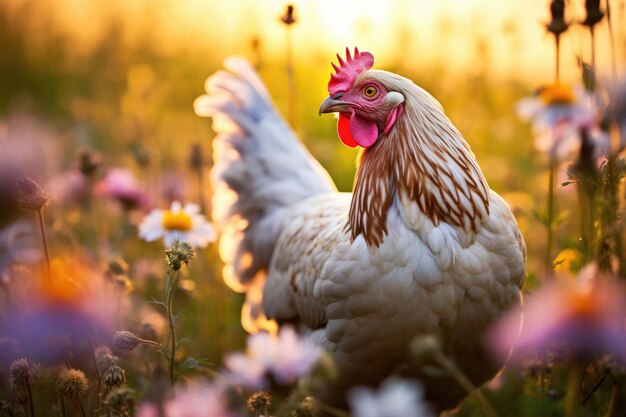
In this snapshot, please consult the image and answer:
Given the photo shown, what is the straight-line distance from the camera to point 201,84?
8.75 meters

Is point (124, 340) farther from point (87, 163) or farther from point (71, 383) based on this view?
point (87, 163)

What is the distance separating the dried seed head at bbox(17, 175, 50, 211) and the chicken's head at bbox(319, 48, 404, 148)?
42.6 inches

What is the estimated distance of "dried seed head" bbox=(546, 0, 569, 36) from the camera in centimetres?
272

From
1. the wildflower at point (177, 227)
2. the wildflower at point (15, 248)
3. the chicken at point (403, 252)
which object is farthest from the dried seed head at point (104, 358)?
the wildflower at point (177, 227)

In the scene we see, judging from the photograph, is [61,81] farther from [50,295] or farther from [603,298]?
[603,298]

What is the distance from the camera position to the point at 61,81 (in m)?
9.27

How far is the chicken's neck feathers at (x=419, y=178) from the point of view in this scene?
9.02 feet

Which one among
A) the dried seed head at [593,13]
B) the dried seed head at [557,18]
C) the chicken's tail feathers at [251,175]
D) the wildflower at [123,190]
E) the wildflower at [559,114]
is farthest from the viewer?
the wildflower at [123,190]

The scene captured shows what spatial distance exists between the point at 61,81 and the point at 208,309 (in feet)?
19.0

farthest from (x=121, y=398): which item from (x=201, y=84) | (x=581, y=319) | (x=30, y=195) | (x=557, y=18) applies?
(x=201, y=84)

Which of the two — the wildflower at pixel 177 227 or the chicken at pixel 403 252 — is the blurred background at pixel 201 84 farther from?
the chicken at pixel 403 252

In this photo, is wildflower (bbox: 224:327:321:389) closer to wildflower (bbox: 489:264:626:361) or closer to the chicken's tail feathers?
wildflower (bbox: 489:264:626:361)

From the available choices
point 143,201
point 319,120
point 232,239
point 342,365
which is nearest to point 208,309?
point 232,239

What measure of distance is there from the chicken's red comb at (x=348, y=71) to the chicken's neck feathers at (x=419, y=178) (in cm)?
12
